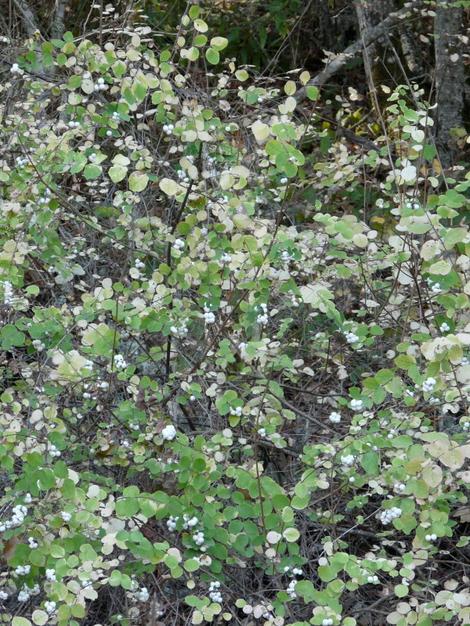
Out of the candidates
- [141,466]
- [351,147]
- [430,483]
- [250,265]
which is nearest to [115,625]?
[141,466]

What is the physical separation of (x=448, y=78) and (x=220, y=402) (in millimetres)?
3437

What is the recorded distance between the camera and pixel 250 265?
305cm

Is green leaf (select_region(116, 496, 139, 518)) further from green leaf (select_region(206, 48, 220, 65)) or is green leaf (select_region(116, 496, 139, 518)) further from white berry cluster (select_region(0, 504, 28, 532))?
green leaf (select_region(206, 48, 220, 65))

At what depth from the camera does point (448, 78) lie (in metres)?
5.69

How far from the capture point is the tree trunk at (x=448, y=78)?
5656 millimetres

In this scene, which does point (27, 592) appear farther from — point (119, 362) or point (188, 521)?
point (119, 362)

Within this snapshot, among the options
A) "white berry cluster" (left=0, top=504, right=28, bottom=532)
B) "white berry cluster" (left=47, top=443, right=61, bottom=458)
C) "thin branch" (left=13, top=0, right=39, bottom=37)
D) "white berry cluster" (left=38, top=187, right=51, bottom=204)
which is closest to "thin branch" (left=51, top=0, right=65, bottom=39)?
"thin branch" (left=13, top=0, right=39, bottom=37)

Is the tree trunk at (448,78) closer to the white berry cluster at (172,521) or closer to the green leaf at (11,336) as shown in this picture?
the green leaf at (11,336)

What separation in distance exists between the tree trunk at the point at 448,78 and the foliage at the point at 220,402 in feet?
5.83

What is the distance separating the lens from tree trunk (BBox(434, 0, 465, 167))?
5656 mm

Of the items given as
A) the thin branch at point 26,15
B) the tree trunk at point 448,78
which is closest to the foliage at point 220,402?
the thin branch at point 26,15

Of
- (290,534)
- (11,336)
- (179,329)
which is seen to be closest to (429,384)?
(290,534)

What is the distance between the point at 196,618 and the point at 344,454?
611 millimetres

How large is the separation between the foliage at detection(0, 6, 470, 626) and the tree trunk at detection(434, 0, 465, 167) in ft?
5.83
